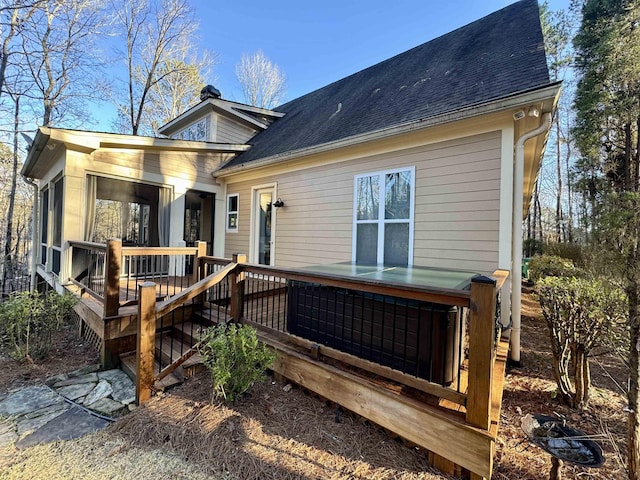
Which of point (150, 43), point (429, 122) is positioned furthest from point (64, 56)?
point (429, 122)

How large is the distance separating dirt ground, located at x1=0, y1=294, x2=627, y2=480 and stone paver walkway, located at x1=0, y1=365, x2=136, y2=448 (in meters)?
0.19

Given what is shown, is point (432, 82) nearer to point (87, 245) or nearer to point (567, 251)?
point (87, 245)

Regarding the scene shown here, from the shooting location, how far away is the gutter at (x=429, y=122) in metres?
3.34

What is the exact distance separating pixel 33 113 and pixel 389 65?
1359 centimetres

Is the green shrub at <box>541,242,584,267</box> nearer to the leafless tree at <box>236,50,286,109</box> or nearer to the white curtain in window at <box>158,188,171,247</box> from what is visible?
the white curtain in window at <box>158,188,171,247</box>

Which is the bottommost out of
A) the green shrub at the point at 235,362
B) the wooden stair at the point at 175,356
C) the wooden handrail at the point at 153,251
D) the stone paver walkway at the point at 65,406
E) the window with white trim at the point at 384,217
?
the stone paver walkway at the point at 65,406

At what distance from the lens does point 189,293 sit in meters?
3.19

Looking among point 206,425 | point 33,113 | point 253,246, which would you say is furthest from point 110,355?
point 33,113

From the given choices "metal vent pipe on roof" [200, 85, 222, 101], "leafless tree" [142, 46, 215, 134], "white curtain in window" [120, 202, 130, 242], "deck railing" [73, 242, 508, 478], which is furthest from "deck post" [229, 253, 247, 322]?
"leafless tree" [142, 46, 215, 134]

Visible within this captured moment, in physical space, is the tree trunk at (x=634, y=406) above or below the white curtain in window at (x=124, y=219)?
below

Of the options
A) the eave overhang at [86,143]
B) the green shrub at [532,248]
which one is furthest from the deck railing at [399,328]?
the green shrub at [532,248]

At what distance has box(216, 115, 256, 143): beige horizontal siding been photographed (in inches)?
358

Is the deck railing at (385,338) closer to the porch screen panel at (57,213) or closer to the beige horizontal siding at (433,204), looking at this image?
the beige horizontal siding at (433,204)

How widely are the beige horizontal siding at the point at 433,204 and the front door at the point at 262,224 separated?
3.18 feet
